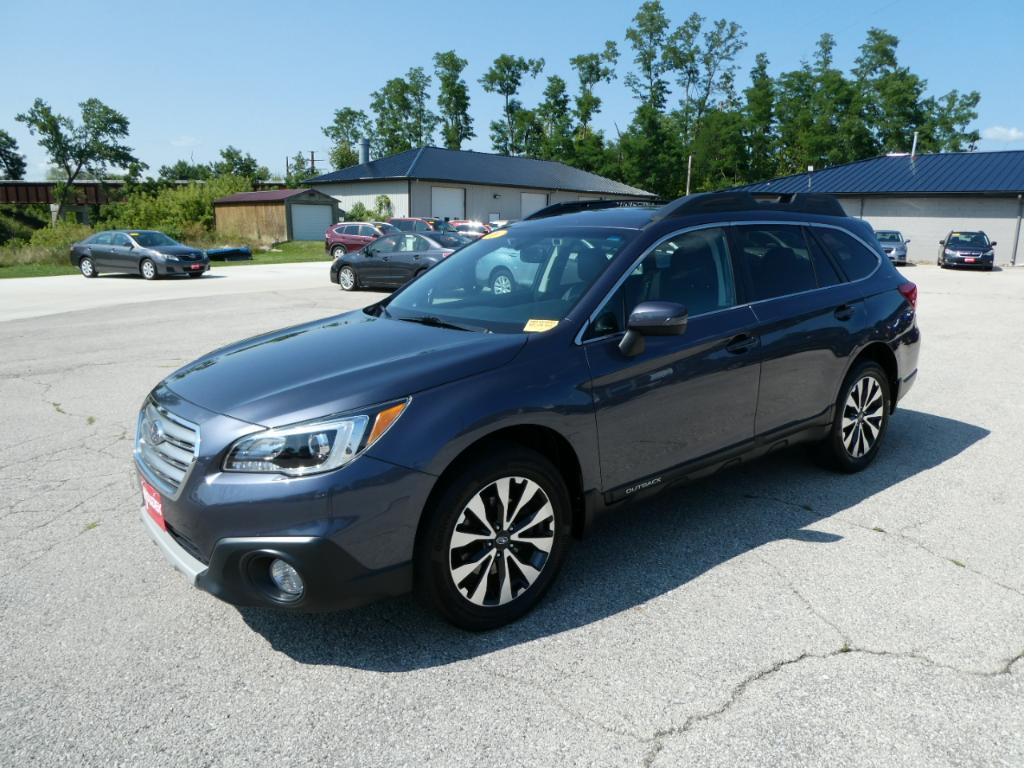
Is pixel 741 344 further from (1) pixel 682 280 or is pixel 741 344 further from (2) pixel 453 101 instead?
(2) pixel 453 101

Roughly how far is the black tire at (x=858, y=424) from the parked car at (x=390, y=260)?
13810 millimetres

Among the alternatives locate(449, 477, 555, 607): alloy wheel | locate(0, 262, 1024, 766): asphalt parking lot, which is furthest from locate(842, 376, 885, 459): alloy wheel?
locate(449, 477, 555, 607): alloy wheel

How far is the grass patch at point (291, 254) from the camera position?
3209cm

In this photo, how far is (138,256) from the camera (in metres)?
23.2

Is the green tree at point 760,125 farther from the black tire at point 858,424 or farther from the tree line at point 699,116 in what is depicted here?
the black tire at point 858,424

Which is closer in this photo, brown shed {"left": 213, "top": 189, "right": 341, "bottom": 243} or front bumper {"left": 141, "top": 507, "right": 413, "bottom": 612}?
front bumper {"left": 141, "top": 507, "right": 413, "bottom": 612}

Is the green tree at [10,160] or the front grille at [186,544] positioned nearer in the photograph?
the front grille at [186,544]

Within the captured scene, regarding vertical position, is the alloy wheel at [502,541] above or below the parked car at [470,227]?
below

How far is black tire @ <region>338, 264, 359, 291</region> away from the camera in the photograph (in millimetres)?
18953

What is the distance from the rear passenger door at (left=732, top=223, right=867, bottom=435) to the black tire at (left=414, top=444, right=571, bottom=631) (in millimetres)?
1632

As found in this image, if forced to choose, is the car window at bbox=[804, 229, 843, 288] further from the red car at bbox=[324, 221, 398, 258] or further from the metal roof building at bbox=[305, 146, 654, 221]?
the metal roof building at bbox=[305, 146, 654, 221]

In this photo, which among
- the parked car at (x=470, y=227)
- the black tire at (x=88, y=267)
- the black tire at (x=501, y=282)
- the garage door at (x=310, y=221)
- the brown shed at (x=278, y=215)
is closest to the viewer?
the black tire at (x=501, y=282)

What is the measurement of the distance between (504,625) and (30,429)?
494 centimetres

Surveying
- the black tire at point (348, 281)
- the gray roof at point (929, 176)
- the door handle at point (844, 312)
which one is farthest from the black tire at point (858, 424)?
the gray roof at point (929, 176)
